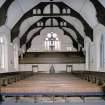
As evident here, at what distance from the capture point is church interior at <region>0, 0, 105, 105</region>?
34.1 feet

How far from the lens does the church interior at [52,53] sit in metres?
10.4

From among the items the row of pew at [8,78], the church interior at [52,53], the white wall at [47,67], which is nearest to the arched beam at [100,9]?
the church interior at [52,53]

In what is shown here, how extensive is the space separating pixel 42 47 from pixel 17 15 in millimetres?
16475

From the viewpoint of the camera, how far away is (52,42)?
42344 millimetres

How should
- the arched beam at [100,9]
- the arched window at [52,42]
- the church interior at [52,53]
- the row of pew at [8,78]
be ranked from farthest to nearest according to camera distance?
the arched window at [52,42]
the arched beam at [100,9]
the row of pew at [8,78]
the church interior at [52,53]

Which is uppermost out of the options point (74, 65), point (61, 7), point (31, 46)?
point (61, 7)

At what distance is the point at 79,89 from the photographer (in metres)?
10.3

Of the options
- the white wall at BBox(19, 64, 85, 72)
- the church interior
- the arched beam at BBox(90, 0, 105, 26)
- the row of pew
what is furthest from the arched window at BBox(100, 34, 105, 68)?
the white wall at BBox(19, 64, 85, 72)

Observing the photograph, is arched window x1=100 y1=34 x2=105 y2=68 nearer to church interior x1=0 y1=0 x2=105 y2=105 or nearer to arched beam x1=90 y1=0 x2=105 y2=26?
church interior x1=0 y1=0 x2=105 y2=105

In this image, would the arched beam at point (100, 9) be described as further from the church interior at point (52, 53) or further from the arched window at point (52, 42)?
the arched window at point (52, 42)

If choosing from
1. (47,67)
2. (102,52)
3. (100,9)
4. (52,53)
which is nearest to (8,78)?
(100,9)

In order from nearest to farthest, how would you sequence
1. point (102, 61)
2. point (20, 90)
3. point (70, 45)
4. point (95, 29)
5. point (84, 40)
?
point (20, 90) < point (102, 61) < point (95, 29) < point (84, 40) < point (70, 45)

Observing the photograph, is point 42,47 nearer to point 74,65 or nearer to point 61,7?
point 74,65

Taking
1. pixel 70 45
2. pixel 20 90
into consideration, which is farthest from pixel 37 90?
pixel 70 45
